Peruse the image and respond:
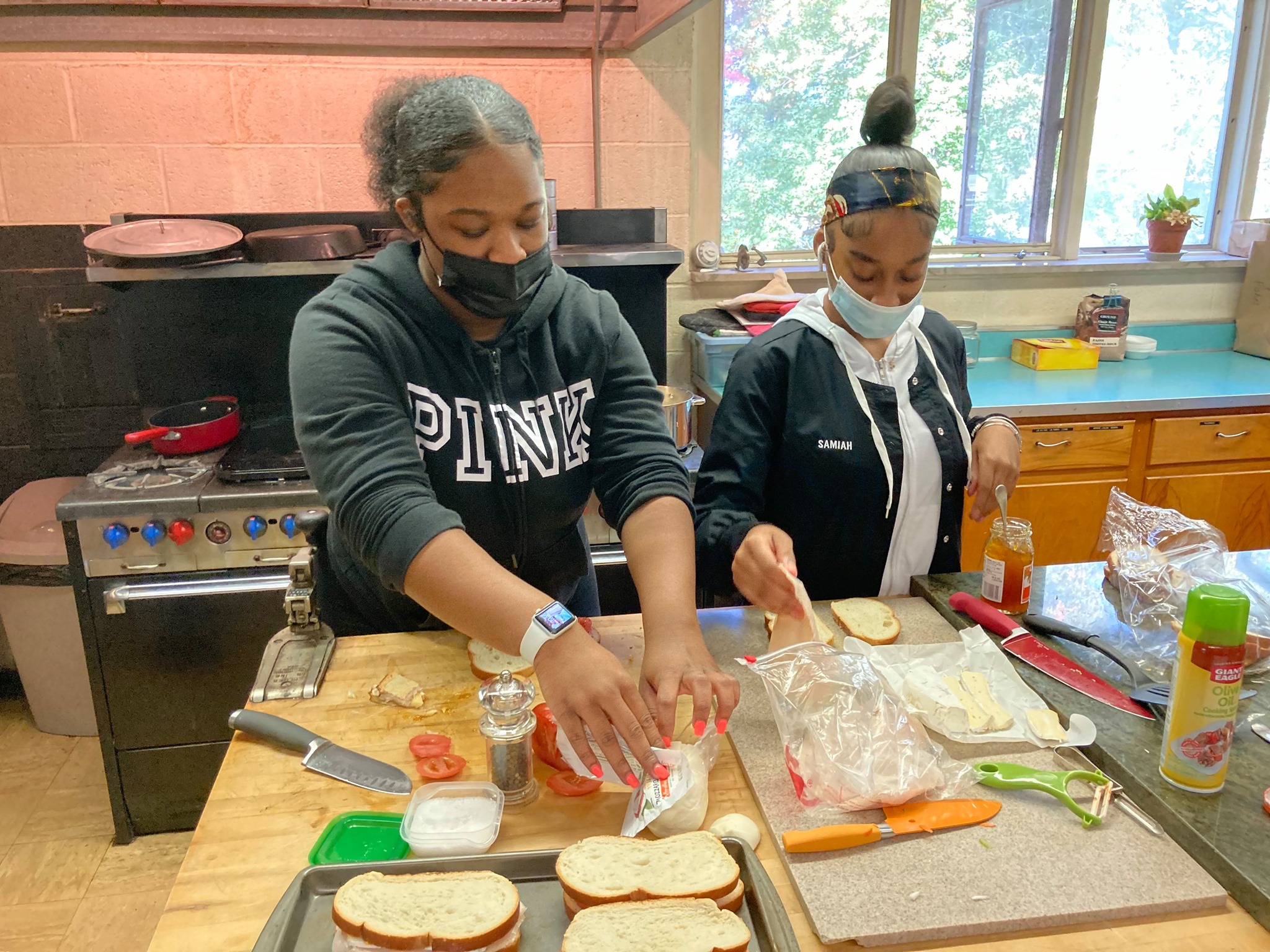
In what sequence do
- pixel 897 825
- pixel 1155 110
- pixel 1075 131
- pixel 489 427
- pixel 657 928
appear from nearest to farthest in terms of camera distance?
pixel 657 928, pixel 897 825, pixel 489 427, pixel 1075 131, pixel 1155 110

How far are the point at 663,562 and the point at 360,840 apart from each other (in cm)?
51

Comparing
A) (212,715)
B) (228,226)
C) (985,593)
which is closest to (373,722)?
(985,593)

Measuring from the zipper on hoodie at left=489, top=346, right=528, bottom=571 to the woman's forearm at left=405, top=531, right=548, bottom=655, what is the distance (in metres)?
0.23

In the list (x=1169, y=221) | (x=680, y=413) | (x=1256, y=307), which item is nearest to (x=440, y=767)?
(x=680, y=413)

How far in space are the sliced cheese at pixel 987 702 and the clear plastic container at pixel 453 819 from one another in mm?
591

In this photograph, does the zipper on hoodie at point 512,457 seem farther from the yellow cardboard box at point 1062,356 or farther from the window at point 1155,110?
the window at point 1155,110

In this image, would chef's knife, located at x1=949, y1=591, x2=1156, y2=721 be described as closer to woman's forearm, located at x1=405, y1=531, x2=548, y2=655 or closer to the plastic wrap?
the plastic wrap

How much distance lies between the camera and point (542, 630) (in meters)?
1.03

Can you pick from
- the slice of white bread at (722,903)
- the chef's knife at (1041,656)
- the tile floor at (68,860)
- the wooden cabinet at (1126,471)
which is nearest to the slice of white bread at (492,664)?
the slice of white bread at (722,903)

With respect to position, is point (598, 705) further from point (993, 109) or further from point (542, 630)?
point (993, 109)

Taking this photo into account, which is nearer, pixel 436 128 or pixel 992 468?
pixel 436 128

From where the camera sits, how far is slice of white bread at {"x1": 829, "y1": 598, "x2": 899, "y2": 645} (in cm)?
133

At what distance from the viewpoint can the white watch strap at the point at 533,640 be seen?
40.4 inches

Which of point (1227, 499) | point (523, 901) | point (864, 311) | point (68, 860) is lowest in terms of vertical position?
point (68, 860)
